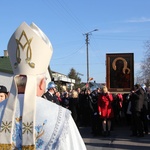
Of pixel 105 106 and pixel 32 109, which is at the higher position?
pixel 32 109

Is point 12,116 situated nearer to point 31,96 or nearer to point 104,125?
point 31,96

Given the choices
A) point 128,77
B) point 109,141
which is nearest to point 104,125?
point 109,141

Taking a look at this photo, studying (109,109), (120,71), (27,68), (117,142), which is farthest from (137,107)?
(27,68)

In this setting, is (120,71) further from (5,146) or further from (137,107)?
(5,146)

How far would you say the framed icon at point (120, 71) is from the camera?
13.7 m

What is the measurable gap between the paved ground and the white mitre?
293 inches

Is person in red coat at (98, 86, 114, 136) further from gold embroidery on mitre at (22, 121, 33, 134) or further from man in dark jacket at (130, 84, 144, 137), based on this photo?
gold embroidery on mitre at (22, 121, 33, 134)

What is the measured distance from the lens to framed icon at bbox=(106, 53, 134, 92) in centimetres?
1370

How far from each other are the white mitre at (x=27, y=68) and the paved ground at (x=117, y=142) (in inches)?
293

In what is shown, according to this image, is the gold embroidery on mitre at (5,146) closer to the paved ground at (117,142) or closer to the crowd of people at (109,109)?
the paved ground at (117,142)

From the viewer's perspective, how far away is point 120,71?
13.8 metres

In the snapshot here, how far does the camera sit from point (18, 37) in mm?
2504

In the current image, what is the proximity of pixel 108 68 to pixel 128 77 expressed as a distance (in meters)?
0.87

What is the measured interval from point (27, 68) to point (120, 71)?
11.5 metres
